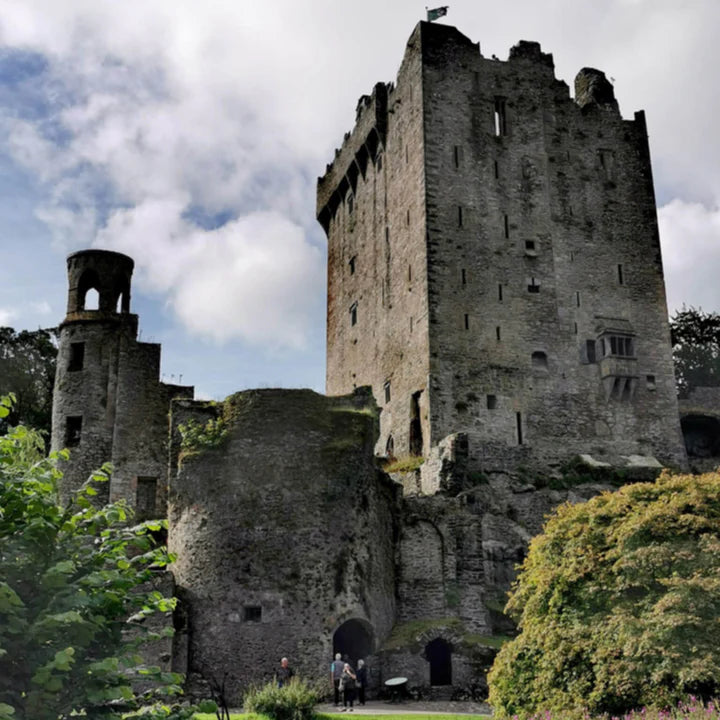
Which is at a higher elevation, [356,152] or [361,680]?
[356,152]

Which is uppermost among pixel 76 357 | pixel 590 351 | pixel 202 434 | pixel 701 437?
pixel 590 351

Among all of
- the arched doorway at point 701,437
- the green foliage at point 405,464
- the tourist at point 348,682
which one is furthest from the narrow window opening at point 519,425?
the tourist at point 348,682

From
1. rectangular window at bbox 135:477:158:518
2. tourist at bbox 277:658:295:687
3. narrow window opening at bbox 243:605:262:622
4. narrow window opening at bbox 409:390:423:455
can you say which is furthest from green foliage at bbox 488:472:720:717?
narrow window opening at bbox 409:390:423:455

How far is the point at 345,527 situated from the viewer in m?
28.5

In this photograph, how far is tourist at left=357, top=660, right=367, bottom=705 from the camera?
25.7 metres

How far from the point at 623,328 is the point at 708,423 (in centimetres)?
907

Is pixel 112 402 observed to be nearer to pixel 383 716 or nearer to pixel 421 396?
pixel 421 396

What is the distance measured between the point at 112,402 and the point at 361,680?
1520cm

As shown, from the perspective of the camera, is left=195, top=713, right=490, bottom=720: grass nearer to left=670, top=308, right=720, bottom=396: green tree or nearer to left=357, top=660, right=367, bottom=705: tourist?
left=357, top=660, right=367, bottom=705: tourist

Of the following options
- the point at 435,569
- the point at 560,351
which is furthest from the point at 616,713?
the point at 560,351

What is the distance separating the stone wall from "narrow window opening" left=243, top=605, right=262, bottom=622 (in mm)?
26

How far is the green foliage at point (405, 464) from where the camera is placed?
39469 mm

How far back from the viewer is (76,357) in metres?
37.4

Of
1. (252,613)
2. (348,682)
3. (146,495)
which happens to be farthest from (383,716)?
(146,495)
